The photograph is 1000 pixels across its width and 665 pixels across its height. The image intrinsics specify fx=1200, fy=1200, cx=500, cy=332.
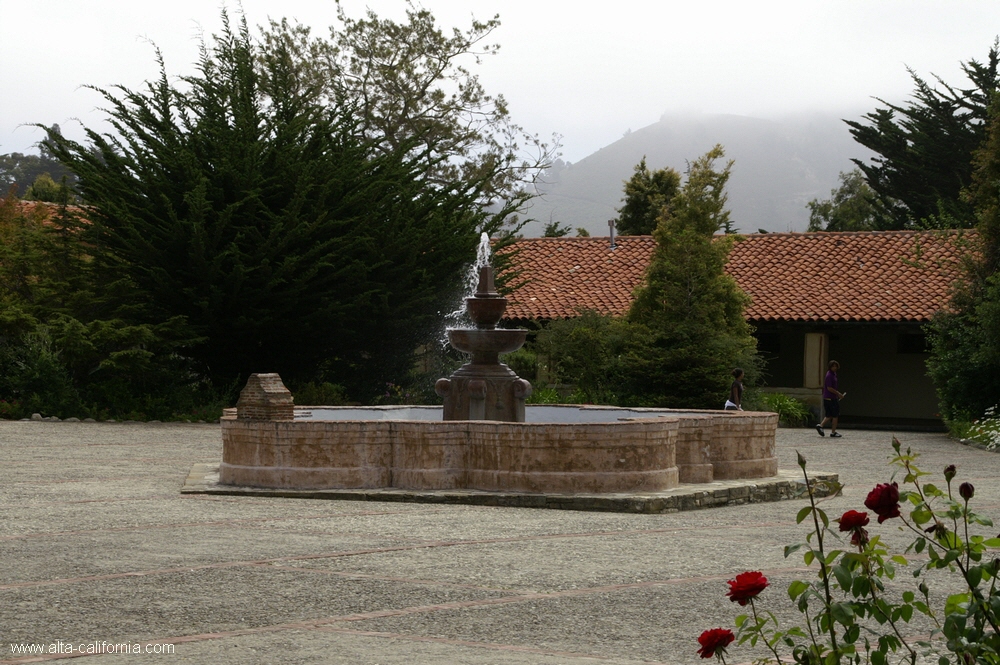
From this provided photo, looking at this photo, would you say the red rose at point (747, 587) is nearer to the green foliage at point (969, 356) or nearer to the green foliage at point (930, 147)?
the green foliage at point (969, 356)

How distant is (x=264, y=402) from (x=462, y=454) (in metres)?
1.94

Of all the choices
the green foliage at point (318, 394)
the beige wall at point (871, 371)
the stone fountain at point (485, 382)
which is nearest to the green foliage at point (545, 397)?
the green foliage at point (318, 394)

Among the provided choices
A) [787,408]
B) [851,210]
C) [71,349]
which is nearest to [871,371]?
[787,408]

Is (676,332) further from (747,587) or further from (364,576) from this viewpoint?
(747,587)

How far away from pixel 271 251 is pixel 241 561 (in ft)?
46.6

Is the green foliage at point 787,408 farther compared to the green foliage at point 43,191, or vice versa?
the green foliage at point 43,191

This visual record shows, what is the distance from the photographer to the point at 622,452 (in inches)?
425

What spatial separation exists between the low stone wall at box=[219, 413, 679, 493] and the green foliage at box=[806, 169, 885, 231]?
86.3 ft

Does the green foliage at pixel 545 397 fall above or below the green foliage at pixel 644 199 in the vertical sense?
below

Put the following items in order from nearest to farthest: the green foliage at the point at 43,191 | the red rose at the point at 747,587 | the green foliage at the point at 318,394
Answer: the red rose at the point at 747,587 → the green foliage at the point at 318,394 → the green foliage at the point at 43,191

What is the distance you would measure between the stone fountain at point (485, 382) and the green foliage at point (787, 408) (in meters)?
12.0

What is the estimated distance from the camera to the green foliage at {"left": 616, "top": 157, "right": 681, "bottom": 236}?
37219 mm

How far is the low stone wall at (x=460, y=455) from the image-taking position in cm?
1071

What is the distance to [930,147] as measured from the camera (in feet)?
110
